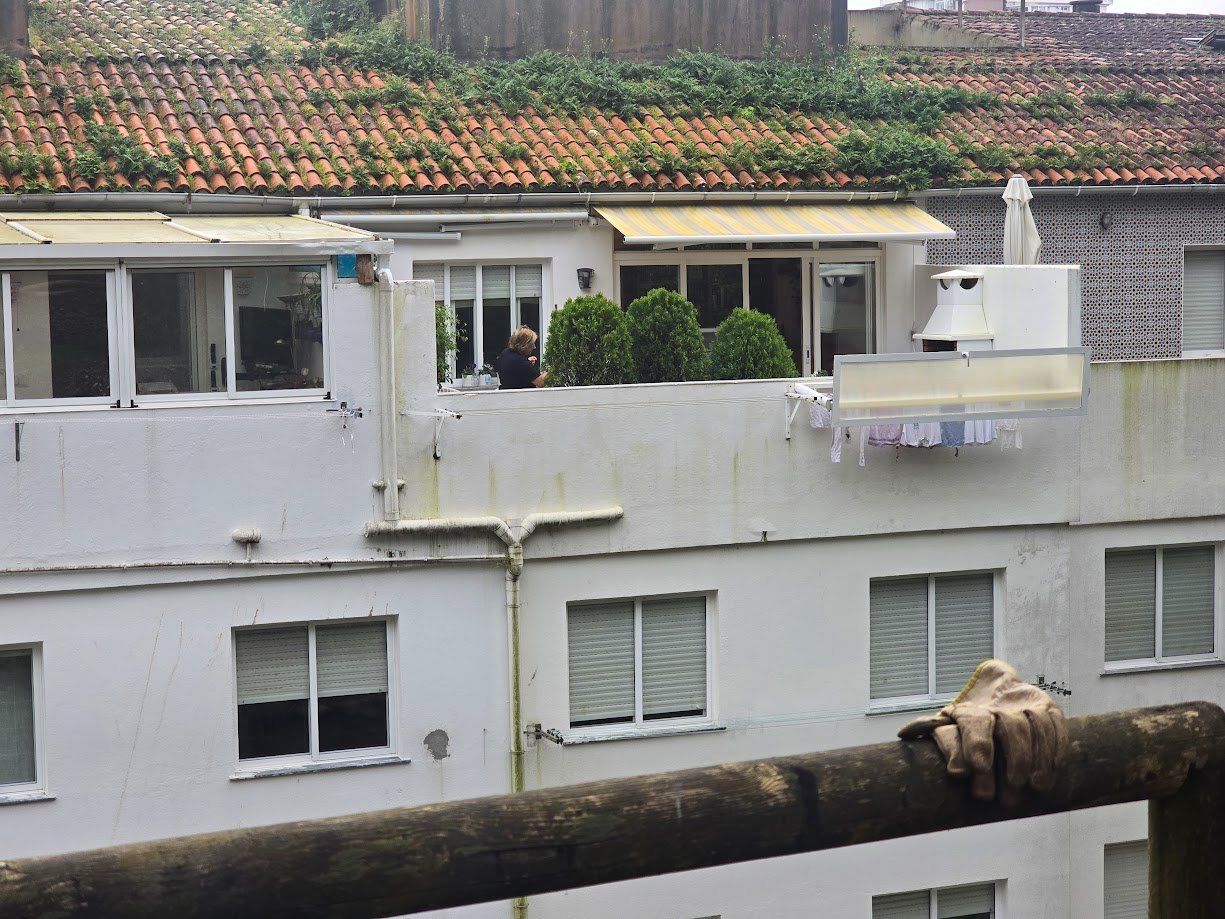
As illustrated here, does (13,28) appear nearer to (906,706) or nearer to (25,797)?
(25,797)

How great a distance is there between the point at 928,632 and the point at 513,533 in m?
5.77

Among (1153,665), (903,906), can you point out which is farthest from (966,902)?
(1153,665)

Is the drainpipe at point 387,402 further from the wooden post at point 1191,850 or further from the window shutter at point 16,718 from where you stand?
the wooden post at point 1191,850

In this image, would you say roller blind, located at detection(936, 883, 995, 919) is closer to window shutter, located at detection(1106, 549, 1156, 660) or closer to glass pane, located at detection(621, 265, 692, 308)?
window shutter, located at detection(1106, 549, 1156, 660)

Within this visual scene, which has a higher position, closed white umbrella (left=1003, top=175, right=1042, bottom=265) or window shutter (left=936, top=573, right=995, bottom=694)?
closed white umbrella (left=1003, top=175, right=1042, bottom=265)

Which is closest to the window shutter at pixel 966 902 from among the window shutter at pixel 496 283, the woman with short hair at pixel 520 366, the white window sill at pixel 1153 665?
the white window sill at pixel 1153 665

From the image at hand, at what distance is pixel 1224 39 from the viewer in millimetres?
37094

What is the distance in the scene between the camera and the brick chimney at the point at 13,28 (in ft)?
77.2

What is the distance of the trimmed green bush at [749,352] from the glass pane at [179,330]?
20.8 feet

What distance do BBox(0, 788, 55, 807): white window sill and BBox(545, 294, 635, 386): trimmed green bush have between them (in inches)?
295

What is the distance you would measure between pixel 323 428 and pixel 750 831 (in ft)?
47.0

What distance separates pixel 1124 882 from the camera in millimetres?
21016

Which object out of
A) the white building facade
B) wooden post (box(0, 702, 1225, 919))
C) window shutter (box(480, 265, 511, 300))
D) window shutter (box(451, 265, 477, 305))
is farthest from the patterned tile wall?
wooden post (box(0, 702, 1225, 919))

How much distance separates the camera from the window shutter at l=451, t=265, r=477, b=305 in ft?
73.6
